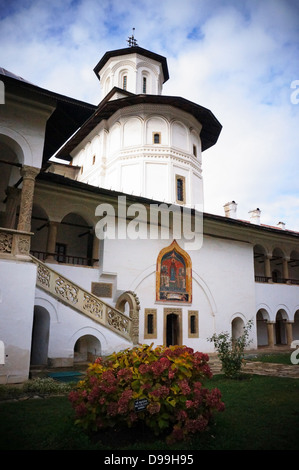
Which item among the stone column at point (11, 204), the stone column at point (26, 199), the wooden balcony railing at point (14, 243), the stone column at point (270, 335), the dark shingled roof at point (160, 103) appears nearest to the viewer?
the wooden balcony railing at point (14, 243)

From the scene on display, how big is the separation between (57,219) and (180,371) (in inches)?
337

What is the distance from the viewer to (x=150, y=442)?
375 cm

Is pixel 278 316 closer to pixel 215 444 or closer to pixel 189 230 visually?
pixel 189 230

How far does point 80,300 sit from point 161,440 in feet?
20.4

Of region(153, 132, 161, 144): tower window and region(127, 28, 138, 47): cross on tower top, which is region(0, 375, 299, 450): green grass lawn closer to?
region(153, 132, 161, 144): tower window

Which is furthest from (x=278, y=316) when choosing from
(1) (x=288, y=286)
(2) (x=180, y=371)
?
(2) (x=180, y=371)

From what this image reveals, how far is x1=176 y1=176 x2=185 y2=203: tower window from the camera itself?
17.8 metres

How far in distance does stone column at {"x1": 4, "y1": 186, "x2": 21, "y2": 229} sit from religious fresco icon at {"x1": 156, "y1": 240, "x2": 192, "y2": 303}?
17.9 ft

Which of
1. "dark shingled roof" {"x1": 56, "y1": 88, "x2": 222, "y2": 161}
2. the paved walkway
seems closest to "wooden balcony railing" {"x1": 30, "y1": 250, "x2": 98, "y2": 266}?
the paved walkway

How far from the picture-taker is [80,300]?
9641 millimetres

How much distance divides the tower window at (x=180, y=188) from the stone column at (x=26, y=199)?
33.8 ft

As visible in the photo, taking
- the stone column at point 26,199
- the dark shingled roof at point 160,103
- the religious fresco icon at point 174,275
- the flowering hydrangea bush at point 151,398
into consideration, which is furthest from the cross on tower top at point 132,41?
the flowering hydrangea bush at point 151,398

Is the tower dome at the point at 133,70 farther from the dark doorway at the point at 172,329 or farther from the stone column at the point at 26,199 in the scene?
the stone column at the point at 26,199

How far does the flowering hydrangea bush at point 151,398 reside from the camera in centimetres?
372
